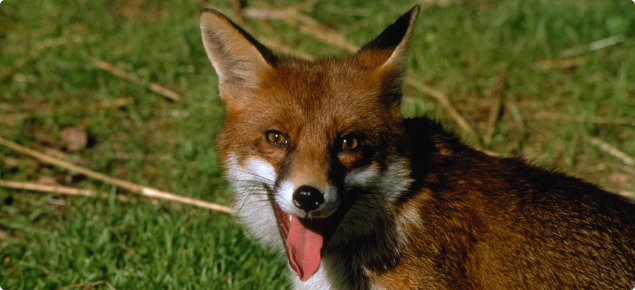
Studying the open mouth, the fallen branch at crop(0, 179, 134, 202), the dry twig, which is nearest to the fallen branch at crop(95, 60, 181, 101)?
the fallen branch at crop(0, 179, 134, 202)

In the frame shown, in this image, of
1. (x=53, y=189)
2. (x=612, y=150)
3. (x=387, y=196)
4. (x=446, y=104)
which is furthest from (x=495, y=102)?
(x=53, y=189)

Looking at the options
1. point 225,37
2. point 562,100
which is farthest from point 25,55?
point 562,100

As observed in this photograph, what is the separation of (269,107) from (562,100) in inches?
181

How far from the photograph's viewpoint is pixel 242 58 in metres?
3.56

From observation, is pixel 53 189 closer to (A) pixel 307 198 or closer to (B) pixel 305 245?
(B) pixel 305 245

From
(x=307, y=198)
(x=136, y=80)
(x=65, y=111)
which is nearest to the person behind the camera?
(x=307, y=198)

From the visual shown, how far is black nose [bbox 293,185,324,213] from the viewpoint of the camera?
113 inches

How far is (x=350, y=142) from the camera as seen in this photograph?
3.26 metres

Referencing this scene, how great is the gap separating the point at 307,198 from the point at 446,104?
3940mm

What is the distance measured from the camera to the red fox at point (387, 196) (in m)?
3.21

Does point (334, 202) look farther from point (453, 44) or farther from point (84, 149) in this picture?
point (453, 44)

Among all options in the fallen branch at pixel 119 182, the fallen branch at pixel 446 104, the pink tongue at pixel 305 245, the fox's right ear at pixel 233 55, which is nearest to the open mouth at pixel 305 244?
the pink tongue at pixel 305 245

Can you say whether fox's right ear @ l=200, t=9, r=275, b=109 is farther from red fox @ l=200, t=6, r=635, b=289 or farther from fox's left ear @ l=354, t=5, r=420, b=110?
fox's left ear @ l=354, t=5, r=420, b=110

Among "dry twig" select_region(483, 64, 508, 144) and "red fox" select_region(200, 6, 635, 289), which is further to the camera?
"dry twig" select_region(483, 64, 508, 144)
